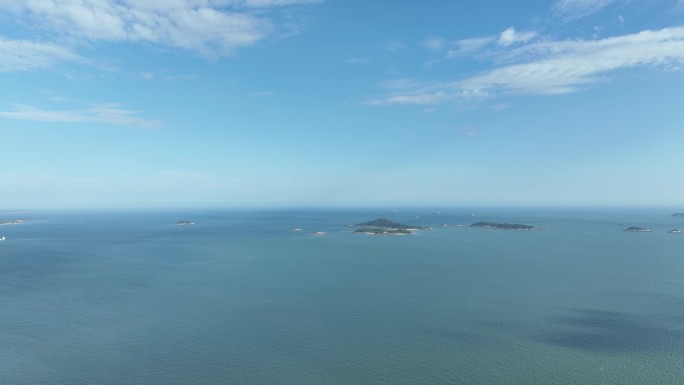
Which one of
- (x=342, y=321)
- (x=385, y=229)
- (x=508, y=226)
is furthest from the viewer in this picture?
(x=508, y=226)

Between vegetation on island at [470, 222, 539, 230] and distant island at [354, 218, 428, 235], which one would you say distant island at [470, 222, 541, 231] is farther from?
distant island at [354, 218, 428, 235]

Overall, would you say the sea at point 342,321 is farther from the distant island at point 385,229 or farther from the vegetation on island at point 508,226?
the vegetation on island at point 508,226

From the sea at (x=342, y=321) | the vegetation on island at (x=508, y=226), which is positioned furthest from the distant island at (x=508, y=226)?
the sea at (x=342, y=321)

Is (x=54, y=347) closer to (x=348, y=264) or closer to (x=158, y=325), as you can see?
(x=158, y=325)

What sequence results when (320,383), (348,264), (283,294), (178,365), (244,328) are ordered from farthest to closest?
1. (348,264)
2. (283,294)
3. (244,328)
4. (178,365)
5. (320,383)

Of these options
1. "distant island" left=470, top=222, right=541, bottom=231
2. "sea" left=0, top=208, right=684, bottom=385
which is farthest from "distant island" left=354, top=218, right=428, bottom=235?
"sea" left=0, top=208, right=684, bottom=385

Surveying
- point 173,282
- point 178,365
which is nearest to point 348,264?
point 173,282

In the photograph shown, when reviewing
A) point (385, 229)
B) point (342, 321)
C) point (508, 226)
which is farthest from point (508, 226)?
point (342, 321)

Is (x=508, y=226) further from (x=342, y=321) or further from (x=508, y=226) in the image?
(x=342, y=321)
